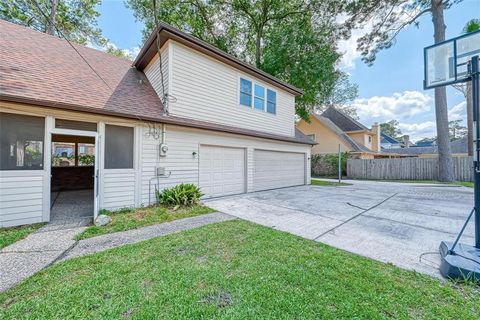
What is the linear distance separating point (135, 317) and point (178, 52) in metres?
7.30

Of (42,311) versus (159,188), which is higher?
(159,188)

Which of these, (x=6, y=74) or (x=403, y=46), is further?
(x=403, y=46)

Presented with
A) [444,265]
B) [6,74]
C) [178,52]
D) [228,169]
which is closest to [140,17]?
[178,52]

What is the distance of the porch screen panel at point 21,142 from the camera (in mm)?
4297

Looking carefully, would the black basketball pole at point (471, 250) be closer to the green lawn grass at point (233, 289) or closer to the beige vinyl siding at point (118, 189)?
the green lawn grass at point (233, 289)

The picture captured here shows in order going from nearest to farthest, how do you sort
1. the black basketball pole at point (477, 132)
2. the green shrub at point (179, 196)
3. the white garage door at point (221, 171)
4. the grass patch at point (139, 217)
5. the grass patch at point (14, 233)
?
the black basketball pole at point (477, 132) < the grass patch at point (14, 233) < the grass patch at point (139, 217) < the green shrub at point (179, 196) < the white garage door at point (221, 171)

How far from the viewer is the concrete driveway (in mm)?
3406

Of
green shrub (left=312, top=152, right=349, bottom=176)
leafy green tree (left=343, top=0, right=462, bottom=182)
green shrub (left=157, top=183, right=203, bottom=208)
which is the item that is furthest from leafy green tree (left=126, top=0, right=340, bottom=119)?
green shrub (left=157, top=183, right=203, bottom=208)

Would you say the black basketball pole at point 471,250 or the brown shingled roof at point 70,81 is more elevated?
the brown shingled roof at point 70,81

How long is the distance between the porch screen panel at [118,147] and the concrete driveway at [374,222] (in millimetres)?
2877

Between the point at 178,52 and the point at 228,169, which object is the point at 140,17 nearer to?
the point at 178,52

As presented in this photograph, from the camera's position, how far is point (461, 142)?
28047mm

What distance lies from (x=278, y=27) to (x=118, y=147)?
1382 centimetres

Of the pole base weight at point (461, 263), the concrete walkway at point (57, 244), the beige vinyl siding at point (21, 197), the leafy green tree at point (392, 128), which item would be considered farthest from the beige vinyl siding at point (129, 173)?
the leafy green tree at point (392, 128)
